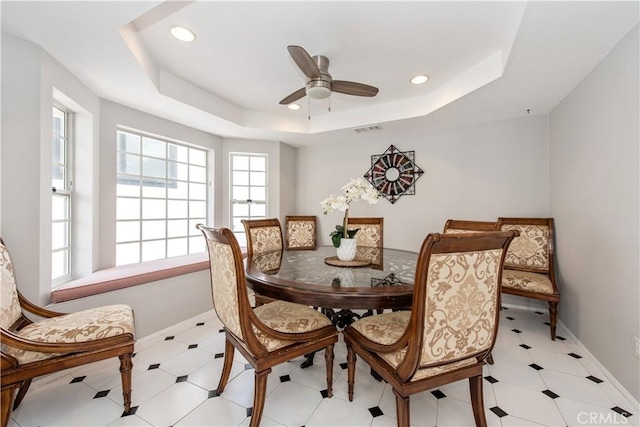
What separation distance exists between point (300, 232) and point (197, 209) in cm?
149

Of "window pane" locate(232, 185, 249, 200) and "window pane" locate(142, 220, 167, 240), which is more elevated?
"window pane" locate(232, 185, 249, 200)

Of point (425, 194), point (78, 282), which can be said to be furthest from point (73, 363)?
point (425, 194)

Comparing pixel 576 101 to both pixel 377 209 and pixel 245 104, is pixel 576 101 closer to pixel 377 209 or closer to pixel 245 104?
pixel 377 209

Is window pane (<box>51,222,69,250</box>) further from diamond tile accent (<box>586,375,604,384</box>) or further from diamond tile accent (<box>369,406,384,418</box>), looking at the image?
diamond tile accent (<box>586,375,604,384</box>)

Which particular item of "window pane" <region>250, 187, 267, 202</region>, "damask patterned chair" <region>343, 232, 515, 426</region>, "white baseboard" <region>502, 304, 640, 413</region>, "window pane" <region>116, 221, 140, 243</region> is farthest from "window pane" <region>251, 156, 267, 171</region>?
"white baseboard" <region>502, 304, 640, 413</region>

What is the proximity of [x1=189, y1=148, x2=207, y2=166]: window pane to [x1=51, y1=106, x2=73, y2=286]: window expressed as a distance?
136 cm

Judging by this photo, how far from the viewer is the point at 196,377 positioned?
6.43 feet

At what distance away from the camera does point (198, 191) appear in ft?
12.5

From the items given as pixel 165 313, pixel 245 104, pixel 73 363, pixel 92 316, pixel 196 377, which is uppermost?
pixel 245 104

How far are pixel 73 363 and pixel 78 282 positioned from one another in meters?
0.99

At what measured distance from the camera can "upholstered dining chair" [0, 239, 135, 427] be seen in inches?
51.8

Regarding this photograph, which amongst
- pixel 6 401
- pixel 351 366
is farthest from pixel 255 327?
pixel 6 401

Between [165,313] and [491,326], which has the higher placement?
[491,326]

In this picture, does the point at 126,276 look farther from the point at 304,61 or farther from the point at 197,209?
the point at 304,61
